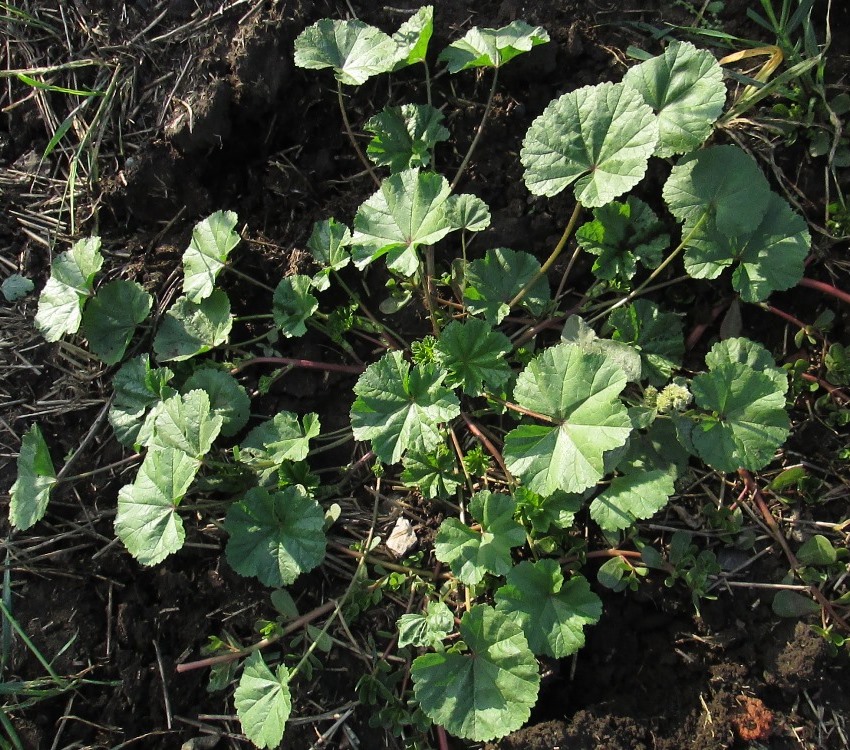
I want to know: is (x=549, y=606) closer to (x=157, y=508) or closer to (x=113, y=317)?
(x=157, y=508)

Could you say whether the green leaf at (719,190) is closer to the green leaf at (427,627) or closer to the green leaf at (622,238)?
the green leaf at (622,238)

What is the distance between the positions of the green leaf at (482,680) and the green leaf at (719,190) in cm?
159

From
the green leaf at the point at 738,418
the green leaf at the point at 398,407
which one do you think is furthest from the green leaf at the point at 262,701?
the green leaf at the point at 738,418

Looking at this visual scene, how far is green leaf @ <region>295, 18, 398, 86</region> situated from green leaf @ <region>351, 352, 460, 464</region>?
116 centimetres

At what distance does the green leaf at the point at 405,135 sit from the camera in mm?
2834

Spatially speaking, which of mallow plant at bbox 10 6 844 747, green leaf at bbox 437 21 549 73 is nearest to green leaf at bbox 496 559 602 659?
mallow plant at bbox 10 6 844 747

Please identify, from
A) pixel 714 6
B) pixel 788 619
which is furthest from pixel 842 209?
pixel 788 619

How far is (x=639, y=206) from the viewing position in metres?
2.72


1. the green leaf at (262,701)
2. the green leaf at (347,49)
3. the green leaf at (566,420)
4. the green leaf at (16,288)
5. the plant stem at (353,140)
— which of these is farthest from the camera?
the green leaf at (16,288)

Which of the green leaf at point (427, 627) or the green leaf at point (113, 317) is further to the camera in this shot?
the green leaf at point (113, 317)

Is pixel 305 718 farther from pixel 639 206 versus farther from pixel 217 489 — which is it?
pixel 639 206

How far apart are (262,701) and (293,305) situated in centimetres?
145

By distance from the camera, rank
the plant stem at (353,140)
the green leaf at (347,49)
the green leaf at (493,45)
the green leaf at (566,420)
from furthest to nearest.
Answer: the plant stem at (353,140) < the green leaf at (347,49) < the green leaf at (493,45) < the green leaf at (566,420)

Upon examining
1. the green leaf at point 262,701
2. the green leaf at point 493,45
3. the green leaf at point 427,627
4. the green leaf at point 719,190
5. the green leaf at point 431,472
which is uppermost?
the green leaf at point 493,45
